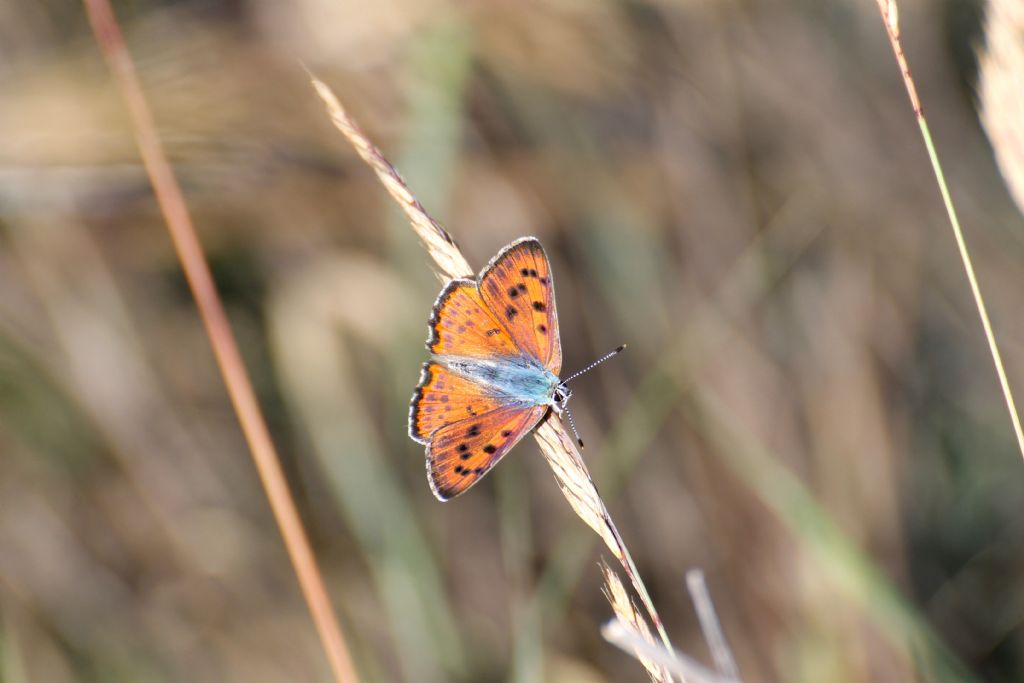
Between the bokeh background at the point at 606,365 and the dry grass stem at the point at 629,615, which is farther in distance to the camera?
the bokeh background at the point at 606,365

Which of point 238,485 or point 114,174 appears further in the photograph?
point 238,485

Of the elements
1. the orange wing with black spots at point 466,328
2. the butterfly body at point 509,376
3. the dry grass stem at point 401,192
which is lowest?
the butterfly body at point 509,376

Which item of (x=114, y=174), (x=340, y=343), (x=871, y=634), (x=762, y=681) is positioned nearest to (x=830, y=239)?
(x=871, y=634)

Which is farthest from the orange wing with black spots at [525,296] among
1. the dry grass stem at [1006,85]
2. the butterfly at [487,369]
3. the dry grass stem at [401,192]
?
the dry grass stem at [1006,85]

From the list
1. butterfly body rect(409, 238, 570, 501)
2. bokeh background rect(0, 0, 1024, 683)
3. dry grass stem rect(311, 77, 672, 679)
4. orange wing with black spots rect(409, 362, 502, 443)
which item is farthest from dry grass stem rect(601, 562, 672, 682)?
bokeh background rect(0, 0, 1024, 683)

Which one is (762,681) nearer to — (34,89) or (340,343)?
(340,343)

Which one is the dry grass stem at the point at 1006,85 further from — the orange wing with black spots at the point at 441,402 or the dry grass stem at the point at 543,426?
the orange wing with black spots at the point at 441,402

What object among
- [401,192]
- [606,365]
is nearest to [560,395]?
[401,192]

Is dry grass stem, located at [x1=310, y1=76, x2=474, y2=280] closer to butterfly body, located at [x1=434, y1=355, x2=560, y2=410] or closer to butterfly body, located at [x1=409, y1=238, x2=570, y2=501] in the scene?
butterfly body, located at [x1=409, y1=238, x2=570, y2=501]
